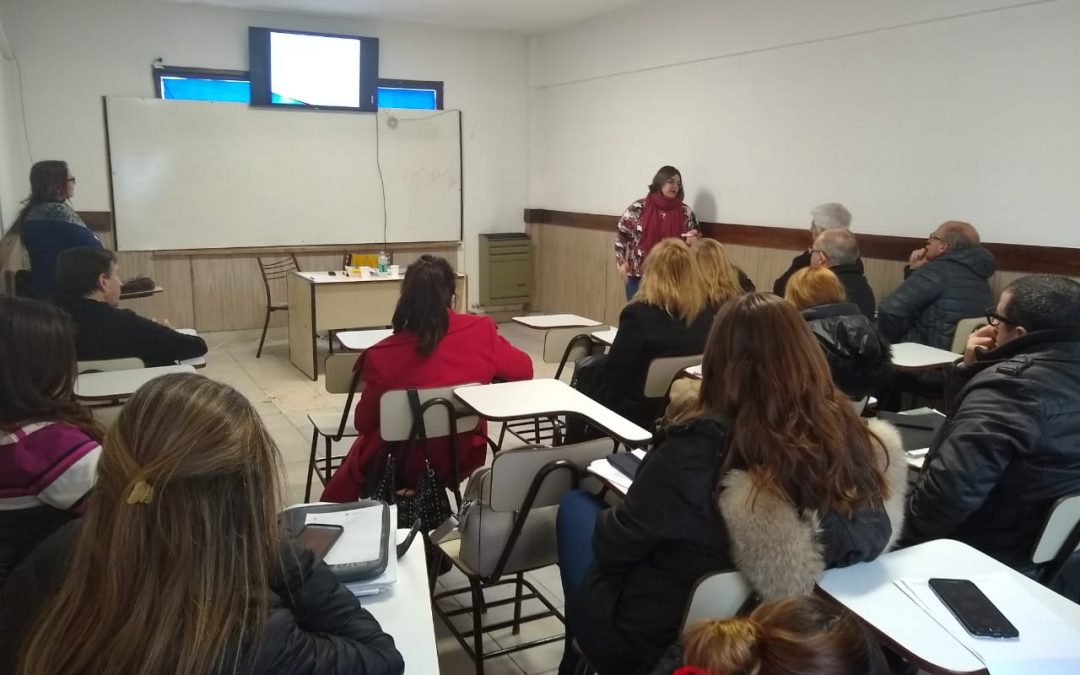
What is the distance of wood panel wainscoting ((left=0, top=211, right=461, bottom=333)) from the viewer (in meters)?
6.36

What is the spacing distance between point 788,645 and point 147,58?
6776mm

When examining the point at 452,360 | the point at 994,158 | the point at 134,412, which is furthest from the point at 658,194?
the point at 134,412

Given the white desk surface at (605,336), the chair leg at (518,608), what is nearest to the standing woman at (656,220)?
the white desk surface at (605,336)

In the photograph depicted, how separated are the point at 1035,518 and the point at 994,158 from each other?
8.96ft

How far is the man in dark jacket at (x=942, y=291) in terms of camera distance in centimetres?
386

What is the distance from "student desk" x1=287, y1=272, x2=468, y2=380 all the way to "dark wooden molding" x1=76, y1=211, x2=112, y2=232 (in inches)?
64.3

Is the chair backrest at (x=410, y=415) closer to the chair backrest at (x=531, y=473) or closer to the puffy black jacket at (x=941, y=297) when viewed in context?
the chair backrest at (x=531, y=473)

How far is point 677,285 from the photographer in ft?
10.1

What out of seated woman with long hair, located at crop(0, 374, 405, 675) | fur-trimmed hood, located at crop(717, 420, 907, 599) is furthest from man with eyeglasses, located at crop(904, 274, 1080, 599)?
seated woman with long hair, located at crop(0, 374, 405, 675)

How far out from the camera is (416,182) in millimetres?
7328

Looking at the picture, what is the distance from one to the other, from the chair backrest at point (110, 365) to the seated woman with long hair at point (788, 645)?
8.31 feet

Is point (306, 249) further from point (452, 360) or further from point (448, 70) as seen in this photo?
point (452, 360)

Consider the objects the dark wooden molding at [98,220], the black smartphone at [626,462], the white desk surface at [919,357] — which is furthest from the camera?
the dark wooden molding at [98,220]

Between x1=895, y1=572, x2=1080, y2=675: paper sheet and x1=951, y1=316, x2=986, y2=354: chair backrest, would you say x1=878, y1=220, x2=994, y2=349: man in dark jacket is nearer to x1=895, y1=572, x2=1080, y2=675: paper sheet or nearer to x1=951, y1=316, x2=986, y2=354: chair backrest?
x1=951, y1=316, x2=986, y2=354: chair backrest
